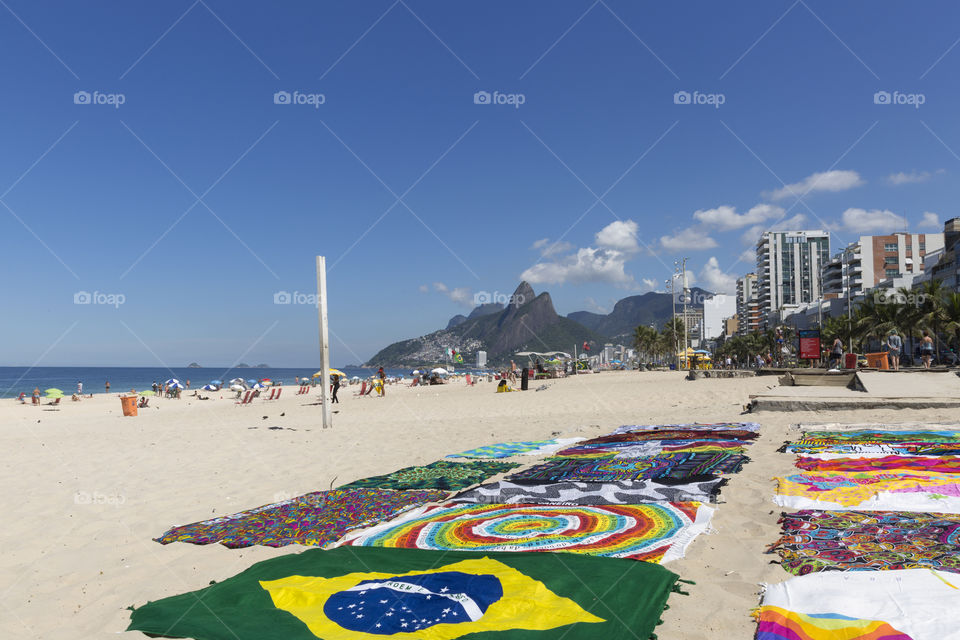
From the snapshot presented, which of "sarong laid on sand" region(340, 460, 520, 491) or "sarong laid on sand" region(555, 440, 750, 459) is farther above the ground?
"sarong laid on sand" region(555, 440, 750, 459)

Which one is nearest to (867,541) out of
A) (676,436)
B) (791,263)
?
(676,436)

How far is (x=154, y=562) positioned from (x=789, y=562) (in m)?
4.27

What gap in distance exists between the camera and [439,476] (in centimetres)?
679

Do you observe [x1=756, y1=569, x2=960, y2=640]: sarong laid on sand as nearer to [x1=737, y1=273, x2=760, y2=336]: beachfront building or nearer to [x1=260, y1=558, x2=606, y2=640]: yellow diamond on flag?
[x1=260, y1=558, x2=606, y2=640]: yellow diamond on flag

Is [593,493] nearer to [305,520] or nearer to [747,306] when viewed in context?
[305,520]

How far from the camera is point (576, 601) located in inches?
119

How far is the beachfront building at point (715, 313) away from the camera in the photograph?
6934 inches

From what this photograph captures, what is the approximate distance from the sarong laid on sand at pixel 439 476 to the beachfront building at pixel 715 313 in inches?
7111

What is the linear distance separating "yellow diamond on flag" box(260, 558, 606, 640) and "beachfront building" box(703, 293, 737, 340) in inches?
7261

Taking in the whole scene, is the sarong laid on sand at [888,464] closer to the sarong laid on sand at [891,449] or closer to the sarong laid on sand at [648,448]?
the sarong laid on sand at [891,449]

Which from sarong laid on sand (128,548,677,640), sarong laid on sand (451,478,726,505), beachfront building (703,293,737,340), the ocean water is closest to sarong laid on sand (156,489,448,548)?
sarong laid on sand (451,478,726,505)

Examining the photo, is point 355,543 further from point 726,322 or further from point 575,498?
point 726,322

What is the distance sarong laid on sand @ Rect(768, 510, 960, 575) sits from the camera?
3.22m

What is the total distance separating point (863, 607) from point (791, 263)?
147090 mm
